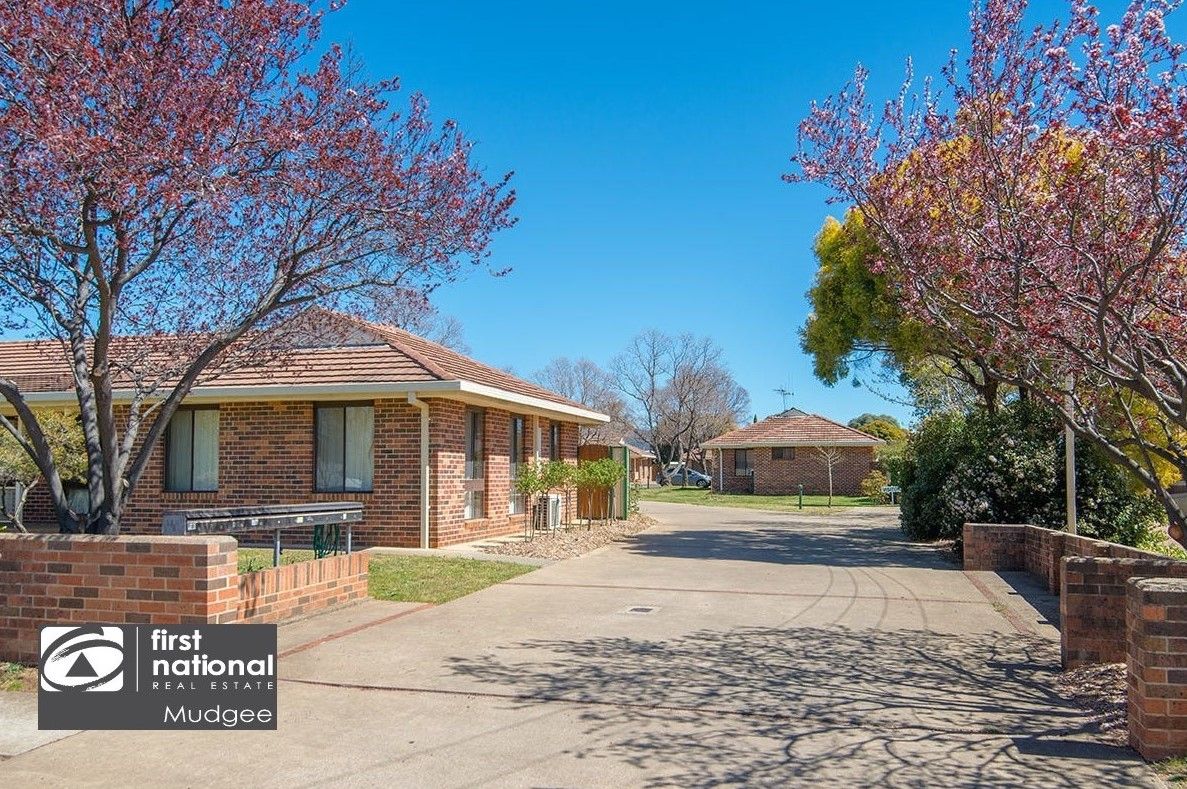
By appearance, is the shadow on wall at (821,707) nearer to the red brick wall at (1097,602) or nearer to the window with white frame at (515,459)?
the red brick wall at (1097,602)

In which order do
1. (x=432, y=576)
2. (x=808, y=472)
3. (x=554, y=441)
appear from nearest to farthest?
(x=432, y=576)
(x=554, y=441)
(x=808, y=472)

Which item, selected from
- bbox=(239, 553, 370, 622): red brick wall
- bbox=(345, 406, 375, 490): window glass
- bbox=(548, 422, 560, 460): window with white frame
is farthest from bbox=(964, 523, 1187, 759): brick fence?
bbox=(548, 422, 560, 460): window with white frame

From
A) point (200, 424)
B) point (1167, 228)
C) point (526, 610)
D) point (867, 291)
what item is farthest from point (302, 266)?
point (867, 291)

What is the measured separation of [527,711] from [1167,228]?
16.3ft

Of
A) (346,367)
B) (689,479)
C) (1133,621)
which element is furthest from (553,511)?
(689,479)

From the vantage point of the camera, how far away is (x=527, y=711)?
591 centimetres

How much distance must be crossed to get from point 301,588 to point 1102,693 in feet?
22.4

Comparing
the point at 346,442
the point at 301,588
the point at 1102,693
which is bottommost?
the point at 1102,693

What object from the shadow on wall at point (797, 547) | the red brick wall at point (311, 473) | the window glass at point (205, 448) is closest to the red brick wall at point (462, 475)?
the red brick wall at point (311, 473)

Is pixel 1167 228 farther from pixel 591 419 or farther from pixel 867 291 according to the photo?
pixel 591 419

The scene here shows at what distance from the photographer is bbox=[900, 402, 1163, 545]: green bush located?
1486 cm

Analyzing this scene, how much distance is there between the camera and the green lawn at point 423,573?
10.3m

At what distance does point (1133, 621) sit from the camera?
5.27m

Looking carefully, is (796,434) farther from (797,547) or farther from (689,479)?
(797,547)
